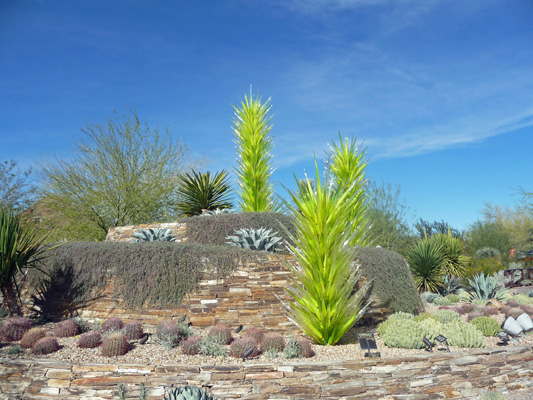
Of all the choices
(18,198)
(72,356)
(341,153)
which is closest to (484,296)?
(341,153)

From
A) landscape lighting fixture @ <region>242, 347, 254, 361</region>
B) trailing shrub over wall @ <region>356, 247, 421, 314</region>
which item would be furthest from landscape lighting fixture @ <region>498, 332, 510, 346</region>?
landscape lighting fixture @ <region>242, 347, 254, 361</region>

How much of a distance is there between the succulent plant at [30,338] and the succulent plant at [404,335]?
5635 millimetres

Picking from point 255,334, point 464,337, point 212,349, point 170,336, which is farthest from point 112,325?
point 464,337

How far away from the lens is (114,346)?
19.6ft

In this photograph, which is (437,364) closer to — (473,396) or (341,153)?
(473,396)

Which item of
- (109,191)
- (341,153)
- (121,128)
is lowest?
(341,153)

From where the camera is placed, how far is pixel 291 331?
7.43m

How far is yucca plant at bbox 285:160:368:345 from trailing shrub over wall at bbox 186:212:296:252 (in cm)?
419

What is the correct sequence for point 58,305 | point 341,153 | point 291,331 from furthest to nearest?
point 341,153 → point 58,305 → point 291,331

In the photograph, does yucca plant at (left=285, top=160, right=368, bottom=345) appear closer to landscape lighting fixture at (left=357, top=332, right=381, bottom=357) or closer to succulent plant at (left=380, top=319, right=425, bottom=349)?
landscape lighting fixture at (left=357, top=332, right=381, bottom=357)

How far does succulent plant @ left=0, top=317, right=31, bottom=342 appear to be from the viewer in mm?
6973

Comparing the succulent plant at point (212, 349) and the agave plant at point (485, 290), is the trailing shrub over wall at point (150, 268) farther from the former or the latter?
the agave plant at point (485, 290)

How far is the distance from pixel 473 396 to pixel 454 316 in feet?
9.48

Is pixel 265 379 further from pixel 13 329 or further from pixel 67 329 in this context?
pixel 13 329
